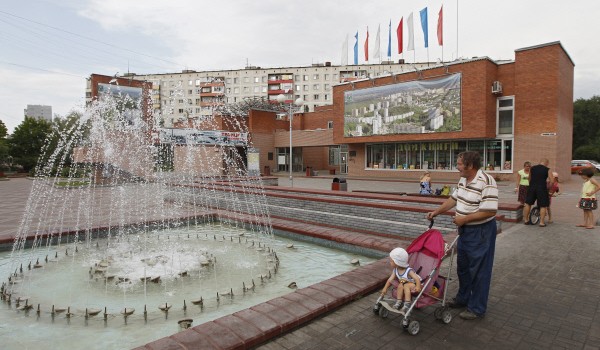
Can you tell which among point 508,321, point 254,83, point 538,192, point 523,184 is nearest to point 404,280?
point 508,321

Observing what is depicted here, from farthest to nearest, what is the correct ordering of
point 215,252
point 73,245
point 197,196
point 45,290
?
point 197,196, point 73,245, point 215,252, point 45,290

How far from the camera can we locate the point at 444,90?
26.4 m

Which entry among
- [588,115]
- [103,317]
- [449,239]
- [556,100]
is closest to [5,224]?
[103,317]

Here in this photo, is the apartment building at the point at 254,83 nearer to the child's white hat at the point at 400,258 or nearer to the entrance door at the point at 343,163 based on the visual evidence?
the entrance door at the point at 343,163

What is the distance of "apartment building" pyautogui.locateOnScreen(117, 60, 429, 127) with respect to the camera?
245 ft

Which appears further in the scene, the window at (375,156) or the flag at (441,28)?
the window at (375,156)

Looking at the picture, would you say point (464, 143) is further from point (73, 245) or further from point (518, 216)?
point (73, 245)

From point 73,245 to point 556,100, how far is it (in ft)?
86.5

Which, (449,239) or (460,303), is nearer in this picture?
(460,303)

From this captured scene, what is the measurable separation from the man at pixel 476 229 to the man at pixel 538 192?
5.90 m

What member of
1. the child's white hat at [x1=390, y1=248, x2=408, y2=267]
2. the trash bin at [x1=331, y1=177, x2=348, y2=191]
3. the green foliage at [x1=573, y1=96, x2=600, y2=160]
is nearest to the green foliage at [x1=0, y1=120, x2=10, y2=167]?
the trash bin at [x1=331, y1=177, x2=348, y2=191]

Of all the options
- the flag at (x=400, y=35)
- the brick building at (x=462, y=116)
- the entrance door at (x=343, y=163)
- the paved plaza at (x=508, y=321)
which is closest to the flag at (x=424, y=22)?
the flag at (x=400, y=35)

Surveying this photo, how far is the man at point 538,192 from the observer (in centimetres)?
859

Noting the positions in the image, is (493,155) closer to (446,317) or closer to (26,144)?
(446,317)
